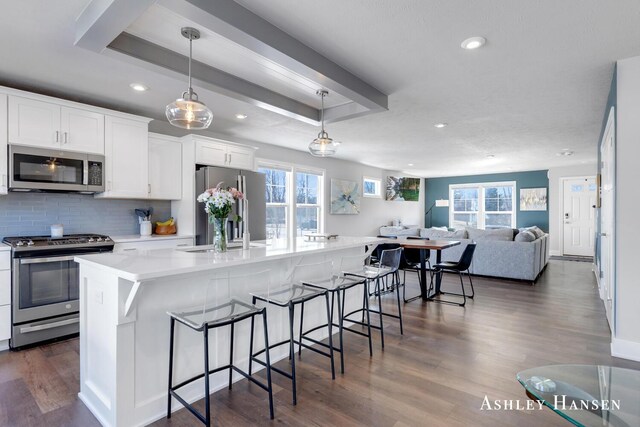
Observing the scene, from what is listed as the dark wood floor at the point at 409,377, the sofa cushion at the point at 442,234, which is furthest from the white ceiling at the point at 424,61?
the dark wood floor at the point at 409,377

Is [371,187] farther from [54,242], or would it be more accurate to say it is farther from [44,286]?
[44,286]

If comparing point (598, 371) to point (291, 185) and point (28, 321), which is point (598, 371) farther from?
point (291, 185)

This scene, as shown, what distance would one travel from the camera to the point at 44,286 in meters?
3.16

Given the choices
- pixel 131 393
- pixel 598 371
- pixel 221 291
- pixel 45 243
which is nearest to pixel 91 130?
pixel 45 243

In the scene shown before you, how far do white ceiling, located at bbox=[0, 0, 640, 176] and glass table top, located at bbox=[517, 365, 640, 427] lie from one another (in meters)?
2.07

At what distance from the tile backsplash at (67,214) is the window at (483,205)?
9.14m

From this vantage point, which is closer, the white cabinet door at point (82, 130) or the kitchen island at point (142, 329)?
the kitchen island at point (142, 329)

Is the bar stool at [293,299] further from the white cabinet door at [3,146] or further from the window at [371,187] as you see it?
the window at [371,187]

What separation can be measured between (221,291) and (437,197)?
10075 millimetres

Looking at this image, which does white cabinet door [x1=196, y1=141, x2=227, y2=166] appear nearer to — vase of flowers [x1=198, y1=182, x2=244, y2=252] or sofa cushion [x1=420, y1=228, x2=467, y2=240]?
vase of flowers [x1=198, y1=182, x2=244, y2=252]

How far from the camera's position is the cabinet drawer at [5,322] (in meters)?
2.96

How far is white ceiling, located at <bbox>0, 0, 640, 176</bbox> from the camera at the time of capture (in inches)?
82.7

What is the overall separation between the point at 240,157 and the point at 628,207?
4273mm

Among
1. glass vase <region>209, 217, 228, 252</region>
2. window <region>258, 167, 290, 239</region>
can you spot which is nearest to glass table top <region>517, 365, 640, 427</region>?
glass vase <region>209, 217, 228, 252</region>
